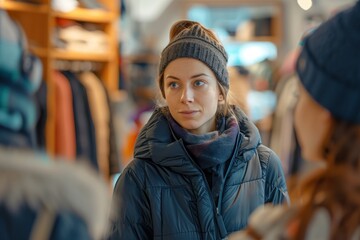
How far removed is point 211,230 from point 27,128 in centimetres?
66

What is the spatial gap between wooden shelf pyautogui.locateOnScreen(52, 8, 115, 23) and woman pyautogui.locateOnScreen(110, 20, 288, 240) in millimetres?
3323

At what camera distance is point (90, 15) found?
5535 mm

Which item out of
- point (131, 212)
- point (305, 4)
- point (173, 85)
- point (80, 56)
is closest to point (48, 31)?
point (80, 56)

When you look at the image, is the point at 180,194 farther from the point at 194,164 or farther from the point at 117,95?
the point at 117,95

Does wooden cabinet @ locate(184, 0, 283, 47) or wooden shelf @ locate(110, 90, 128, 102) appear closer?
wooden shelf @ locate(110, 90, 128, 102)

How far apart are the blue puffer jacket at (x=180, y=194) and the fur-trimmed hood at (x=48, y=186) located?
945 mm

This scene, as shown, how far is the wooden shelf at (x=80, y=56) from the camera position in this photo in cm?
513

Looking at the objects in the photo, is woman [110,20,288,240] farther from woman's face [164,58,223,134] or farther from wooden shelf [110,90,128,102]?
wooden shelf [110,90,128,102]

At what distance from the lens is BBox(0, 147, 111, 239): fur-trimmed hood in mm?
998

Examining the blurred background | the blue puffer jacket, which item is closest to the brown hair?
the blue puffer jacket

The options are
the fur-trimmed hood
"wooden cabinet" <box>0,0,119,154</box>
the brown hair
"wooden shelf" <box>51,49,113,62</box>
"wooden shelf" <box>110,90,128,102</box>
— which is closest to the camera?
the fur-trimmed hood

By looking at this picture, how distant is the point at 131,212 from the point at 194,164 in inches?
9.4

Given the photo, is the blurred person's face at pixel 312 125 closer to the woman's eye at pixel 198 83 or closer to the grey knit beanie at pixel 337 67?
the grey knit beanie at pixel 337 67

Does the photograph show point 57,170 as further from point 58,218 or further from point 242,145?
point 242,145
